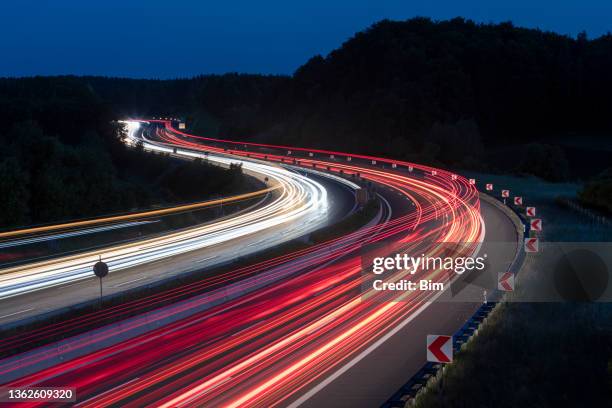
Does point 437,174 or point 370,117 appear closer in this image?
point 437,174

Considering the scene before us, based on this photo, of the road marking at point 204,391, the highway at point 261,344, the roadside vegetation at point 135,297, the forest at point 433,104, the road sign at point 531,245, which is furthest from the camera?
the forest at point 433,104

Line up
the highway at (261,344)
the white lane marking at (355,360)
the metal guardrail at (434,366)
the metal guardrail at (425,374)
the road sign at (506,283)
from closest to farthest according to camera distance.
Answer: the metal guardrail at (425,374) → the metal guardrail at (434,366) → the white lane marking at (355,360) → the highway at (261,344) → the road sign at (506,283)

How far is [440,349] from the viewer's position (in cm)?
1088

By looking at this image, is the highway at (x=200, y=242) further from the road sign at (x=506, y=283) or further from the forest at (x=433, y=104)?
the forest at (x=433, y=104)

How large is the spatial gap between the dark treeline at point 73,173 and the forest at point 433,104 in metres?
0.46

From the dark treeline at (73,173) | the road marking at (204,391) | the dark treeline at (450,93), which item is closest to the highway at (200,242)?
the road marking at (204,391)

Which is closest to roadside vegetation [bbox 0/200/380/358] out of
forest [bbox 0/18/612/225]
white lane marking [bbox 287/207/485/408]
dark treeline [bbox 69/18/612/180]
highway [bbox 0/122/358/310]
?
highway [bbox 0/122/358/310]

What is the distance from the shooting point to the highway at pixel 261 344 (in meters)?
11.3

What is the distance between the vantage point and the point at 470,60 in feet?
380

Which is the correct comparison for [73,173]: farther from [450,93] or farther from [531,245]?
[450,93]

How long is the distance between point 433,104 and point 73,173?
209 ft

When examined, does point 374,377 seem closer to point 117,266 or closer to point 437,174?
point 117,266

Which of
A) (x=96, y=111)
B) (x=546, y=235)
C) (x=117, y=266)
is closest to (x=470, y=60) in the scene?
(x=96, y=111)

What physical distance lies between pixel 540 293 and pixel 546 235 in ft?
33.4
